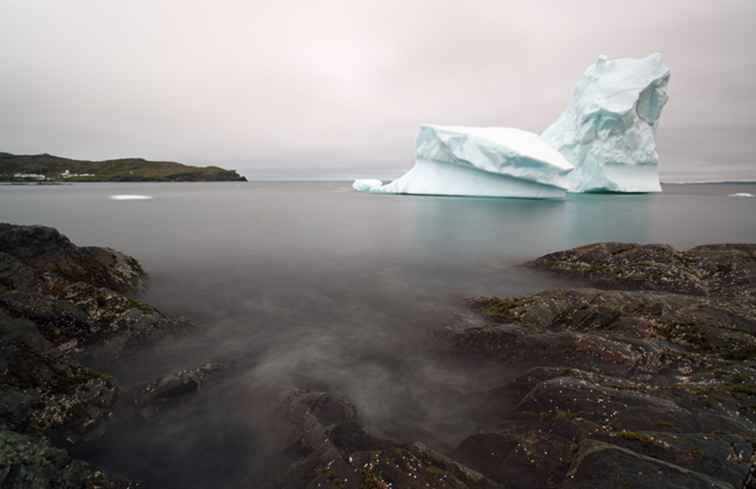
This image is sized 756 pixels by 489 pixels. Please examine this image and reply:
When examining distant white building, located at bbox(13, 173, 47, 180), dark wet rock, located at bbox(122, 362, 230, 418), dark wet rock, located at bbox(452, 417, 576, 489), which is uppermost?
distant white building, located at bbox(13, 173, 47, 180)

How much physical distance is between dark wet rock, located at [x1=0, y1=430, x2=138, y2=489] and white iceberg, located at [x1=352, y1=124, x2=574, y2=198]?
143ft

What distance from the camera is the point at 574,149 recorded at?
5472 centimetres

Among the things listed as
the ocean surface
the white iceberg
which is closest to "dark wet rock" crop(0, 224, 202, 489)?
the ocean surface

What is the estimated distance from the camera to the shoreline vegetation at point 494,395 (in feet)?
12.1

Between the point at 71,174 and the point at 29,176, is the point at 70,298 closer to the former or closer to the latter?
the point at 29,176

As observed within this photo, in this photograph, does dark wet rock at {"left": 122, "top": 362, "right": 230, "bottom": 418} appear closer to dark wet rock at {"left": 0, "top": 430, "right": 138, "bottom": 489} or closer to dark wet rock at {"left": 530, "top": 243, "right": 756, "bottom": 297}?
dark wet rock at {"left": 0, "top": 430, "right": 138, "bottom": 489}

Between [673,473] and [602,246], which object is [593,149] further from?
[673,473]

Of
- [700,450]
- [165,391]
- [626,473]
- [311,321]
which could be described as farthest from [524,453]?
[311,321]

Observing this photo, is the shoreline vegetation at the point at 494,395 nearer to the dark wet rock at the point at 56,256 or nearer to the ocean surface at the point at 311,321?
the dark wet rock at the point at 56,256

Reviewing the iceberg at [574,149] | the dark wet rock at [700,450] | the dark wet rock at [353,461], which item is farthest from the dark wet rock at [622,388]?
the iceberg at [574,149]

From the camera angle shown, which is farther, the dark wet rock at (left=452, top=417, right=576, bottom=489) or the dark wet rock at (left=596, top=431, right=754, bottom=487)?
the dark wet rock at (left=452, top=417, right=576, bottom=489)

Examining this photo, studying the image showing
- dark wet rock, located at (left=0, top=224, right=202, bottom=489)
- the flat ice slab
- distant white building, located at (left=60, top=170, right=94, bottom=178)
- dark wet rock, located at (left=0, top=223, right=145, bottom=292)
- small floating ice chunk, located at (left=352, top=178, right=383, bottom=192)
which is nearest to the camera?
dark wet rock, located at (left=0, top=224, right=202, bottom=489)

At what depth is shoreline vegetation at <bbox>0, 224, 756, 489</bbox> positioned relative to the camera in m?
3.69

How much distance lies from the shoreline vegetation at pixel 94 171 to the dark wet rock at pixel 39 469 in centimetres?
15633
